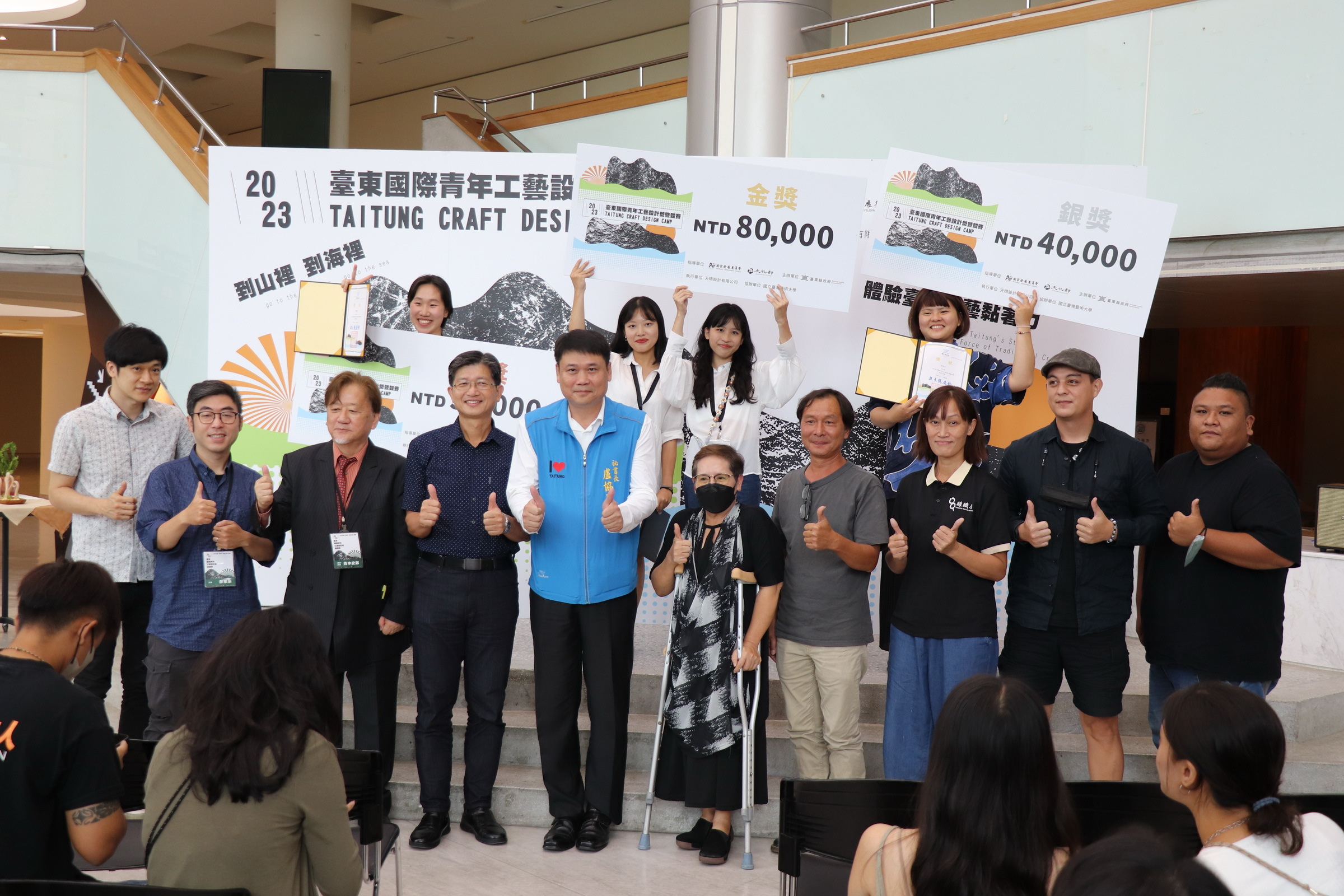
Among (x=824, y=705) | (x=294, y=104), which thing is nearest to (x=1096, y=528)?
(x=824, y=705)

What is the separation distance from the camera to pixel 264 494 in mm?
3527

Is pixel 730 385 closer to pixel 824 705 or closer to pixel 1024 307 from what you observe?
pixel 1024 307

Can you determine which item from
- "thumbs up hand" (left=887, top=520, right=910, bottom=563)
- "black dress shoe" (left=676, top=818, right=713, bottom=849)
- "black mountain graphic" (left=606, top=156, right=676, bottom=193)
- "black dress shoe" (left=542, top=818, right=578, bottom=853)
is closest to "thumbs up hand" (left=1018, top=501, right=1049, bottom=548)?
"thumbs up hand" (left=887, top=520, right=910, bottom=563)

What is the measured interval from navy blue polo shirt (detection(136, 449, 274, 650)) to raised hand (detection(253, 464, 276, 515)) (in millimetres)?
49

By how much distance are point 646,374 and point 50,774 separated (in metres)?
2.81

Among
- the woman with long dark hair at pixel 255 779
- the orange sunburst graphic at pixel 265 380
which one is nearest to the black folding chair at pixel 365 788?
the woman with long dark hair at pixel 255 779

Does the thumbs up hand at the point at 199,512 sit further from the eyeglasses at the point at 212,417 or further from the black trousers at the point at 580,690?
the black trousers at the point at 580,690

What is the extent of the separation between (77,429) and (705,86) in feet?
14.3

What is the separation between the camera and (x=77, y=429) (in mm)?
3746

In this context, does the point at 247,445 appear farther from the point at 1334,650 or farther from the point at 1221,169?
the point at 1334,650

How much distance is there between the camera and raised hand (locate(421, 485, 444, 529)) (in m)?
3.57

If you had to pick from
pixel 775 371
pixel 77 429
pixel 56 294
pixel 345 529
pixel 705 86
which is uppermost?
pixel 705 86

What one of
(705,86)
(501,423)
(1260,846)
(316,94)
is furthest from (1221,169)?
(316,94)

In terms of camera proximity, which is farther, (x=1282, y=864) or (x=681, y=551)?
(x=681, y=551)
